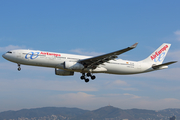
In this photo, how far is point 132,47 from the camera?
111ft

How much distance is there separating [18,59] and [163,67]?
27.5 meters

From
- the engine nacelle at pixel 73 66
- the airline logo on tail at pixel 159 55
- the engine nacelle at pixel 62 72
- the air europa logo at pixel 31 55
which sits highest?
the airline logo on tail at pixel 159 55

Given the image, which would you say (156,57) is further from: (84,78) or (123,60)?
(84,78)

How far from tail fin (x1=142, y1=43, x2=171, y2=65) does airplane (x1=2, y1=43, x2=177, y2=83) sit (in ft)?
8.20

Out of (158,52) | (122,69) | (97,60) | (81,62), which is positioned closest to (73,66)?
(81,62)

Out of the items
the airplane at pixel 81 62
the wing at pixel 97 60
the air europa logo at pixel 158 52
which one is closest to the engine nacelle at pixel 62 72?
the airplane at pixel 81 62

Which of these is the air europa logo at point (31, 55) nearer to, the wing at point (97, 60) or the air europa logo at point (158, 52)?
the wing at point (97, 60)

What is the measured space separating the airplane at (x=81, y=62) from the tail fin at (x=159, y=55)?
2.50m

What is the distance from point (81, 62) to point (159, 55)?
1882cm

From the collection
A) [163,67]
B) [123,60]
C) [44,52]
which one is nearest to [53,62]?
[44,52]

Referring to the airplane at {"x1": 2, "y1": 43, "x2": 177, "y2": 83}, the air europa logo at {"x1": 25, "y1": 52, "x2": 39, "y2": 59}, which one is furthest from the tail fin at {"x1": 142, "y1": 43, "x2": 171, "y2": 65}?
the air europa logo at {"x1": 25, "y1": 52, "x2": 39, "y2": 59}

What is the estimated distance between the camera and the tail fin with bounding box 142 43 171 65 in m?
48.9

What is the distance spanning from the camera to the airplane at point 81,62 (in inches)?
1561

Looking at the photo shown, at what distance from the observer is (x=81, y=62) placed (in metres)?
41.2
